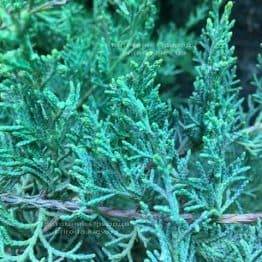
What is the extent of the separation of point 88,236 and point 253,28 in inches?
55.0

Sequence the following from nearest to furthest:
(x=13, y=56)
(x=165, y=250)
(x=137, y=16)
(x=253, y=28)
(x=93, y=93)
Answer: (x=13, y=56), (x=165, y=250), (x=137, y=16), (x=93, y=93), (x=253, y=28)

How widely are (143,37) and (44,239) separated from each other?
27.0 inches

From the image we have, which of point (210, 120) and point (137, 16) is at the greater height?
point (137, 16)

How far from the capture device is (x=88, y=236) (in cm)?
137

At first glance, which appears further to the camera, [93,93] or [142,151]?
[93,93]

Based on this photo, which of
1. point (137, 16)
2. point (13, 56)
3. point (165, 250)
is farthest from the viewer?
point (137, 16)

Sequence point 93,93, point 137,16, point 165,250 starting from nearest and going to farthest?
point 165,250
point 137,16
point 93,93

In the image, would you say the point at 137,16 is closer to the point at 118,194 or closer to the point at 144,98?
the point at 144,98

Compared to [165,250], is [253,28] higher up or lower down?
higher up

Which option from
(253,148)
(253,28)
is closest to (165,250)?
(253,148)

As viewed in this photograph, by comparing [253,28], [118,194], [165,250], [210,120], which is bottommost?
[165,250]

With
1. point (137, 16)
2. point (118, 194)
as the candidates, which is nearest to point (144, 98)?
point (118, 194)

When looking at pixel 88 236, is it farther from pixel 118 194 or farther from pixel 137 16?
pixel 137 16

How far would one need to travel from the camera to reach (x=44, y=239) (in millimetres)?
1267
